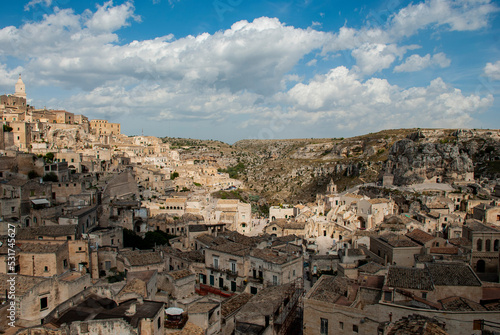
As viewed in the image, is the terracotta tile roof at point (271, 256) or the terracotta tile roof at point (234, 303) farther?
the terracotta tile roof at point (271, 256)

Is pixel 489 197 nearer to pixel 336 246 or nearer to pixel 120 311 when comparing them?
pixel 336 246

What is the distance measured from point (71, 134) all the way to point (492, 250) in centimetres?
4615

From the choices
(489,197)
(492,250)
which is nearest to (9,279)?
(492,250)

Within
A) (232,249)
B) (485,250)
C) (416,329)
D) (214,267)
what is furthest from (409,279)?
(214,267)

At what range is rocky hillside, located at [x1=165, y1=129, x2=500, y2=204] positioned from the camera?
5441 centimetres

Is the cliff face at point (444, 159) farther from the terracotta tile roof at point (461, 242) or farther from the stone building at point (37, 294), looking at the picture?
the stone building at point (37, 294)

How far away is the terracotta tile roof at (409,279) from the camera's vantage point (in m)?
12.7

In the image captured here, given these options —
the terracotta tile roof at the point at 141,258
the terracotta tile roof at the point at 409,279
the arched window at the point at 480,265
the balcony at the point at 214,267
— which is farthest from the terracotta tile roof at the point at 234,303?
the arched window at the point at 480,265

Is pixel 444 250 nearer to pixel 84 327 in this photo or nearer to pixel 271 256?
pixel 271 256

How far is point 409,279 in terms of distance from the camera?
13234mm

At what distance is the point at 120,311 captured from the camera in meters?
12.5

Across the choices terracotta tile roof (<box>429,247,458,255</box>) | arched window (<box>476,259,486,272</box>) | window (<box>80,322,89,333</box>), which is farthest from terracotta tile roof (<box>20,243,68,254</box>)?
arched window (<box>476,259,486,272</box>)

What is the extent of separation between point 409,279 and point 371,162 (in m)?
62.5

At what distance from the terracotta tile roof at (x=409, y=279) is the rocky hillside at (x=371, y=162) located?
4075 centimetres
